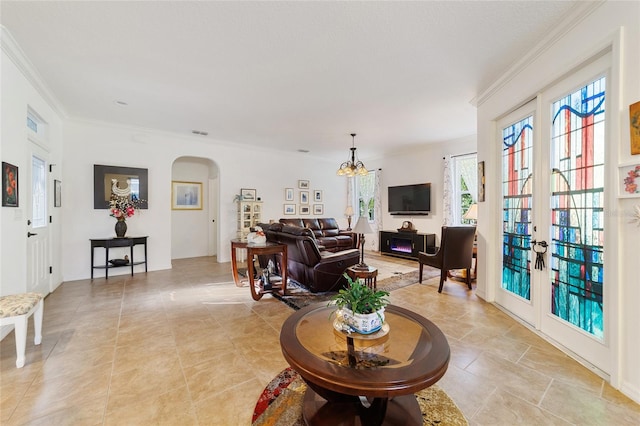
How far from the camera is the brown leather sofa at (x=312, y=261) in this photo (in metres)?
3.69

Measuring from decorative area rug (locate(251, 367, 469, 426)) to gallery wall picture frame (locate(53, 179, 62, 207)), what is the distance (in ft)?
15.6

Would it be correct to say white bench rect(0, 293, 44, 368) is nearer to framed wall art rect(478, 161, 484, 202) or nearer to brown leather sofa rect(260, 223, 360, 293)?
brown leather sofa rect(260, 223, 360, 293)

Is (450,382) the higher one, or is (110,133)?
(110,133)

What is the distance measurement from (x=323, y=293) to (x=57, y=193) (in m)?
4.62

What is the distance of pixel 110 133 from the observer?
16.2 feet

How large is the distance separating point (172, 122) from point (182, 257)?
12.1 ft

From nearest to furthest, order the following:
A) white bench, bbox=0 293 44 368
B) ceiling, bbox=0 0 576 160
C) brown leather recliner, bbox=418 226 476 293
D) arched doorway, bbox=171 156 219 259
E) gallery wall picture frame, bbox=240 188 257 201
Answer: white bench, bbox=0 293 44 368
ceiling, bbox=0 0 576 160
brown leather recliner, bbox=418 226 476 293
gallery wall picture frame, bbox=240 188 257 201
arched doorway, bbox=171 156 219 259

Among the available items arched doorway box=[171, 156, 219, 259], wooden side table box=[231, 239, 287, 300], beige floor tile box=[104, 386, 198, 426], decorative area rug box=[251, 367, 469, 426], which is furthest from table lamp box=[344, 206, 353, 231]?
beige floor tile box=[104, 386, 198, 426]

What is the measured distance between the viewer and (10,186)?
2652mm

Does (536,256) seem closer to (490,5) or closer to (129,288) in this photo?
(490,5)

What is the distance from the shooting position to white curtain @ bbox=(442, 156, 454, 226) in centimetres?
612

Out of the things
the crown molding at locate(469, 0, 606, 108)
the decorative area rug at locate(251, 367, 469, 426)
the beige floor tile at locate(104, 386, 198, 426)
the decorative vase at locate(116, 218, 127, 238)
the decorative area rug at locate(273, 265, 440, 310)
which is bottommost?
the beige floor tile at locate(104, 386, 198, 426)

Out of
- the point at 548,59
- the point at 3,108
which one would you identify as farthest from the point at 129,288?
the point at 548,59

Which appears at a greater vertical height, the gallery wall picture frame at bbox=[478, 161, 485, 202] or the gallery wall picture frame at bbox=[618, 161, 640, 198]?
the gallery wall picture frame at bbox=[478, 161, 485, 202]
